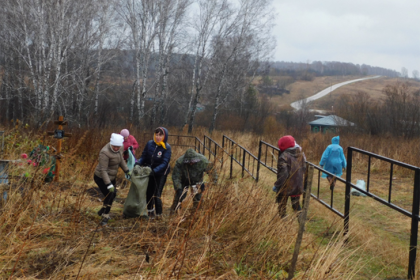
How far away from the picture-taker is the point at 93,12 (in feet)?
55.0

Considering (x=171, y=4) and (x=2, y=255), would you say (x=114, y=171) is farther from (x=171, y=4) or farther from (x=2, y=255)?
(x=171, y=4)

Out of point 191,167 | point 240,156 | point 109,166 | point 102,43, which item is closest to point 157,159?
point 191,167

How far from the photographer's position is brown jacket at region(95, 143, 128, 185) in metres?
5.02

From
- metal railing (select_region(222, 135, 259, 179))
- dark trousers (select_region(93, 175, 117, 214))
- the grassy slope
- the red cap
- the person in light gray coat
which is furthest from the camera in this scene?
the red cap

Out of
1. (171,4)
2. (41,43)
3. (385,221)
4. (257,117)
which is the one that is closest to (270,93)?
(257,117)

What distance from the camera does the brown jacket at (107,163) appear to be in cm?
502

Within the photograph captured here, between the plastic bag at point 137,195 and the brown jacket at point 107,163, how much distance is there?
0.94 feet

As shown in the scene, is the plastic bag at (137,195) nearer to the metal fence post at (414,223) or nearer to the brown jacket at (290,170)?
the brown jacket at (290,170)

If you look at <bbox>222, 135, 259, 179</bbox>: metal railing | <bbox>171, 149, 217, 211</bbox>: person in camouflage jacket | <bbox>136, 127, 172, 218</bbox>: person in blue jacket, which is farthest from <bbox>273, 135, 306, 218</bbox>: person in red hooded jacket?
<bbox>136, 127, 172, 218</bbox>: person in blue jacket

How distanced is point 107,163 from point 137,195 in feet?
1.93

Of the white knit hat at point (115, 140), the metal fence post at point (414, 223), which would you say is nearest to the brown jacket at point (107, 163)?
the white knit hat at point (115, 140)

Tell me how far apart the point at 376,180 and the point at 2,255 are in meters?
10.1

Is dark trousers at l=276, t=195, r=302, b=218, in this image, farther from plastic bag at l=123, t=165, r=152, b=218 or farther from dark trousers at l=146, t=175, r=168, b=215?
plastic bag at l=123, t=165, r=152, b=218

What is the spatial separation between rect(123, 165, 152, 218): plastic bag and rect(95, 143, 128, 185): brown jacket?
11.2 inches
